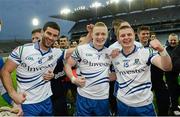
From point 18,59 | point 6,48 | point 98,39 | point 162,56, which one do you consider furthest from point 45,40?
point 6,48

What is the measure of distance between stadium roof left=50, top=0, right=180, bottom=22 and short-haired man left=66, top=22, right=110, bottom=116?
27980mm

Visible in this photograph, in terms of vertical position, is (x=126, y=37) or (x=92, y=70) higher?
(x=126, y=37)

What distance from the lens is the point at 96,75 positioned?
5.09 m

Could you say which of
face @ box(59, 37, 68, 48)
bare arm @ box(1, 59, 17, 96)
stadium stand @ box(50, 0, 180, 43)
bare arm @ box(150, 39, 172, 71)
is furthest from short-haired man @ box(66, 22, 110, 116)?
stadium stand @ box(50, 0, 180, 43)

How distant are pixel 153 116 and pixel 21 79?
1909 mm

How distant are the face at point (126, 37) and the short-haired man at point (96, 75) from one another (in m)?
0.53

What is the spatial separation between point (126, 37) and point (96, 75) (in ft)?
2.90

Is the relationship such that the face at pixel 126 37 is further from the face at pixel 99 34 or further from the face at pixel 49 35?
the face at pixel 49 35

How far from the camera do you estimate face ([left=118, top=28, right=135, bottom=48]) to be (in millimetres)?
4512

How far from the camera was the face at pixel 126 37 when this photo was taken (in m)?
4.51

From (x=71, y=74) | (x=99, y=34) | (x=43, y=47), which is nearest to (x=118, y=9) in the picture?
(x=99, y=34)

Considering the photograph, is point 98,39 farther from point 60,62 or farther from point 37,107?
point 37,107

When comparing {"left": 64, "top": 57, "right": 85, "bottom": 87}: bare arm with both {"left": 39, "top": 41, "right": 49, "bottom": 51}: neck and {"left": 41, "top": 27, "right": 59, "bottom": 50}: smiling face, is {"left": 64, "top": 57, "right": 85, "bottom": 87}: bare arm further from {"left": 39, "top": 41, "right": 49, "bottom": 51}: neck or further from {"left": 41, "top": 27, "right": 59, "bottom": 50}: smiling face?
{"left": 41, "top": 27, "right": 59, "bottom": 50}: smiling face

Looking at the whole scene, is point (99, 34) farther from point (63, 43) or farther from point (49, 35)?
point (63, 43)
